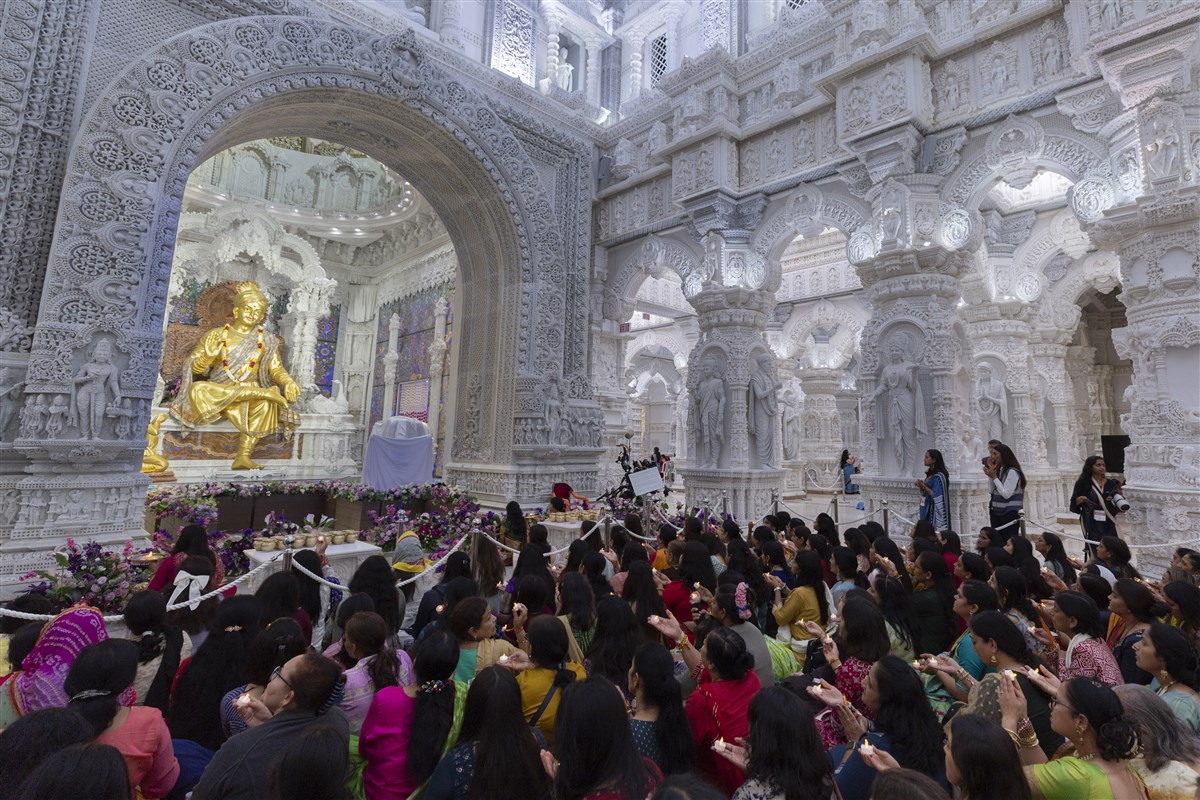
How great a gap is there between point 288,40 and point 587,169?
17.4 ft

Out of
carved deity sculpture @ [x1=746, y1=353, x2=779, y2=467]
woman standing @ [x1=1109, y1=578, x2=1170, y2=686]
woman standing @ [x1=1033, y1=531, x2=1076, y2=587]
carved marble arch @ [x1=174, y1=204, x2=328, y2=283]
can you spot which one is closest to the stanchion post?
woman standing @ [x1=1109, y1=578, x2=1170, y2=686]

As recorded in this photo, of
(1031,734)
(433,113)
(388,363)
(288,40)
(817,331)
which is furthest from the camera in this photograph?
(817,331)

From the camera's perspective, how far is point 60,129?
6.20 metres

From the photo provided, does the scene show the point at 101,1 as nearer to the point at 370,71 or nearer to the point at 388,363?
the point at 370,71

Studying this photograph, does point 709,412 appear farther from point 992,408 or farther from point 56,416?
point 56,416

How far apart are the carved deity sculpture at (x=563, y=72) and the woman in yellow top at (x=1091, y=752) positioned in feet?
40.2

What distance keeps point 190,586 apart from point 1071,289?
13386 millimetres

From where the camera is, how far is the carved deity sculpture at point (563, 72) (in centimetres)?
1158

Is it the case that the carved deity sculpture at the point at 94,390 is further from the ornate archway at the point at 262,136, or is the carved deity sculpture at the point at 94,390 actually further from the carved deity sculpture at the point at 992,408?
the carved deity sculpture at the point at 992,408

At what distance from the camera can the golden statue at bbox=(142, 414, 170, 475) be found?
420 inches

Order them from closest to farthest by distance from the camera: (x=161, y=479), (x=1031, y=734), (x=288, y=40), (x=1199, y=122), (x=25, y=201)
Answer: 1. (x=1031, y=734)
2. (x=1199, y=122)
3. (x=25, y=201)
4. (x=288, y=40)
5. (x=161, y=479)

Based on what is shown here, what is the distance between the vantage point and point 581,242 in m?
10.8

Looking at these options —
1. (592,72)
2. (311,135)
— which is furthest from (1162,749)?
(592,72)

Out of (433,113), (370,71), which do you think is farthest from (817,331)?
(370,71)
